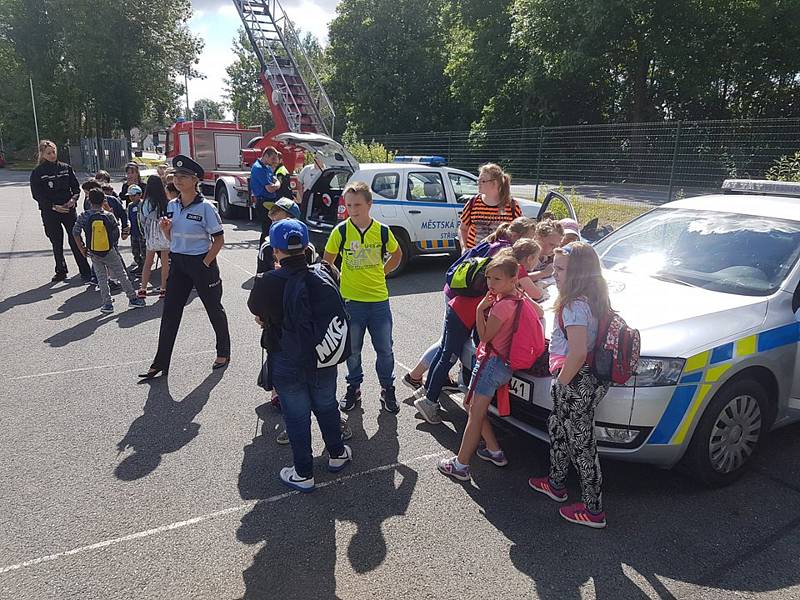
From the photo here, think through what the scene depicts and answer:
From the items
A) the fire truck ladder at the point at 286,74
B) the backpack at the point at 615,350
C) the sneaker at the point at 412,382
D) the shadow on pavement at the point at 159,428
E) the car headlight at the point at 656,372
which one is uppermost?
the fire truck ladder at the point at 286,74

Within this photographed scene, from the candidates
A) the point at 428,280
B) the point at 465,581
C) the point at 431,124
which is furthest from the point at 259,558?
the point at 431,124

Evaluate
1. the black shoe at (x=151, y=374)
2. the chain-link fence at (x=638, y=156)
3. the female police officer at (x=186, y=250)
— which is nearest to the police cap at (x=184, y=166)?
the female police officer at (x=186, y=250)

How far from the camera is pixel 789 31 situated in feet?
75.3

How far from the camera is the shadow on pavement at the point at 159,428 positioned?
3.71 m

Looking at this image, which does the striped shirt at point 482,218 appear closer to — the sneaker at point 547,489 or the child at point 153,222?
the sneaker at point 547,489

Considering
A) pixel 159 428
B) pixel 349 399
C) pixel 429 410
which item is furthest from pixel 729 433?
pixel 159 428

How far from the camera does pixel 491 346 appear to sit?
3.40 m

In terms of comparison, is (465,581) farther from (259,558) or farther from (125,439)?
(125,439)

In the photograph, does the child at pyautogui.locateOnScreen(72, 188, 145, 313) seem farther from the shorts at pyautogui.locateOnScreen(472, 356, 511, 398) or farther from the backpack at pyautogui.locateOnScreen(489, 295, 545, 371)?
the backpack at pyautogui.locateOnScreen(489, 295, 545, 371)

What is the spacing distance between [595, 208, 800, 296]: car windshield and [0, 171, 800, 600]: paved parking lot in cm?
122

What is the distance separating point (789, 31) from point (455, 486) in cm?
2711

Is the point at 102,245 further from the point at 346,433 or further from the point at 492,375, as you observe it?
the point at 492,375

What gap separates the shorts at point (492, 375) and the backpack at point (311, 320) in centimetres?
84

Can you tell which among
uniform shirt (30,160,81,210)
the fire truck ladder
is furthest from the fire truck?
uniform shirt (30,160,81,210)
